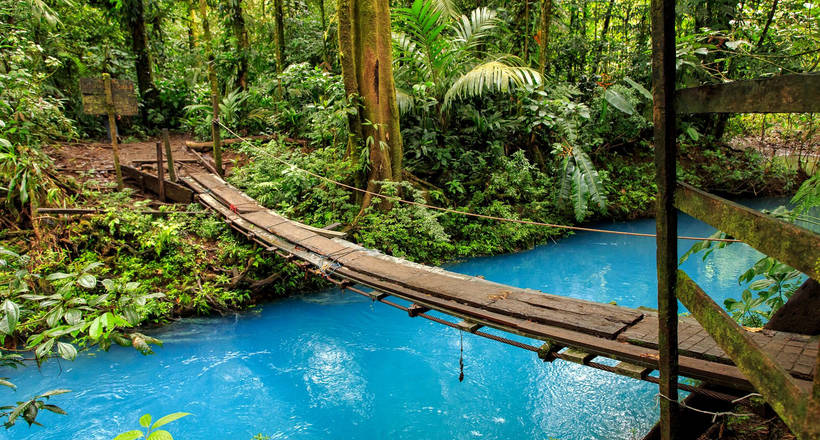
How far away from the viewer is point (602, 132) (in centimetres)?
950

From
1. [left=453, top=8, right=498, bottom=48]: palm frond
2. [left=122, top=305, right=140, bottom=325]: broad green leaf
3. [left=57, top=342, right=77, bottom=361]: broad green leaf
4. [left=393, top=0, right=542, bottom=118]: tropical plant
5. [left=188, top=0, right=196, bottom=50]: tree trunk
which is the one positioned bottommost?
[left=57, top=342, right=77, bottom=361]: broad green leaf

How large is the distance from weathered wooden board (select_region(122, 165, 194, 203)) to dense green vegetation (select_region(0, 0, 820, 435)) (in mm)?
293

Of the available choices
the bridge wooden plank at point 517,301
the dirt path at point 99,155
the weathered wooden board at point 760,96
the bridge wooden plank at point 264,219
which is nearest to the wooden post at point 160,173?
the dirt path at point 99,155

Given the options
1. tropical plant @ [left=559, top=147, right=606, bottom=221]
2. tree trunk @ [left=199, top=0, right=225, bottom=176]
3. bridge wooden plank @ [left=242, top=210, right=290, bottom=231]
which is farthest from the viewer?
tropical plant @ [left=559, top=147, right=606, bottom=221]

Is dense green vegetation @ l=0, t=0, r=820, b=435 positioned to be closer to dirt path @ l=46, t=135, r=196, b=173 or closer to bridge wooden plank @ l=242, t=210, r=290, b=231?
dirt path @ l=46, t=135, r=196, b=173

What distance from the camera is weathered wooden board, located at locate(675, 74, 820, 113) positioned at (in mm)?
954

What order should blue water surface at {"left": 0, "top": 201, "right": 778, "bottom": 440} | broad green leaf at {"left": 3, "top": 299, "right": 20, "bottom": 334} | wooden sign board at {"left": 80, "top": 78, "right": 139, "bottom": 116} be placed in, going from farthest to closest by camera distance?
1. wooden sign board at {"left": 80, "top": 78, "right": 139, "bottom": 116}
2. blue water surface at {"left": 0, "top": 201, "right": 778, "bottom": 440}
3. broad green leaf at {"left": 3, "top": 299, "right": 20, "bottom": 334}

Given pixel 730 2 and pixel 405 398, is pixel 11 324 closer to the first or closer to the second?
pixel 405 398

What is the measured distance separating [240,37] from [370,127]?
4.53 meters

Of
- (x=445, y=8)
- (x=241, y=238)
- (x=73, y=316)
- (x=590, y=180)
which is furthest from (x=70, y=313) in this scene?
(x=445, y=8)

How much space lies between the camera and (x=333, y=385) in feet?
14.5

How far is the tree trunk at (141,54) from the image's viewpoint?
31.1 ft

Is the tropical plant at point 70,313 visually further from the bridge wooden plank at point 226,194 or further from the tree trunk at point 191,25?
the tree trunk at point 191,25

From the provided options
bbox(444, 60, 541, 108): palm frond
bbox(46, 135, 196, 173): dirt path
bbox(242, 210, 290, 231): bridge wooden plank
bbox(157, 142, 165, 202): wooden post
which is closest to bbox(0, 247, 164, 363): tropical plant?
bbox(242, 210, 290, 231): bridge wooden plank
